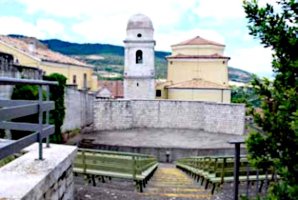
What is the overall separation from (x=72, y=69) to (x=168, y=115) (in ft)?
33.9

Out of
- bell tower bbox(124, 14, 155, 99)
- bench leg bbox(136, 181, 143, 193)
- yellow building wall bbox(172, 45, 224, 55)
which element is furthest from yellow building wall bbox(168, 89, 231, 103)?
bench leg bbox(136, 181, 143, 193)

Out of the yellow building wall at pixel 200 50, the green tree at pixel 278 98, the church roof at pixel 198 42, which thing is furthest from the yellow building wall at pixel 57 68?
the green tree at pixel 278 98

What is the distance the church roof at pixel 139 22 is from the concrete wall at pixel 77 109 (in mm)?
8306

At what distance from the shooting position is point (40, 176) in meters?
3.85

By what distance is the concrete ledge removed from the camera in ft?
11.2

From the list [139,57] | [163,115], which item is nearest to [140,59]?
[139,57]

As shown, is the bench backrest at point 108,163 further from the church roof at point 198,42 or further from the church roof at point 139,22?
the church roof at point 198,42

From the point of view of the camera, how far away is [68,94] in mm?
23000

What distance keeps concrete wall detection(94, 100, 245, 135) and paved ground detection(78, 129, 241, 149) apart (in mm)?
695

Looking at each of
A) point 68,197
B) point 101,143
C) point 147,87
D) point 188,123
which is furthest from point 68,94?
point 68,197

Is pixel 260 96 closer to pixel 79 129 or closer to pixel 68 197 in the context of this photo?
pixel 68 197

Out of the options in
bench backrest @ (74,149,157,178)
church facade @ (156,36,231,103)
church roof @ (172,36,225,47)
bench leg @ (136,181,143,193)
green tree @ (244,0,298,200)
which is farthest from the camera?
church roof @ (172,36,225,47)

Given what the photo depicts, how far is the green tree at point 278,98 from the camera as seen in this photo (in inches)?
110

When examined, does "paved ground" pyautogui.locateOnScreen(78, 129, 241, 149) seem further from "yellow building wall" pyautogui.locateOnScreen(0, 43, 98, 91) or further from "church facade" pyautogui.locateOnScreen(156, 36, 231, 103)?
"church facade" pyautogui.locateOnScreen(156, 36, 231, 103)
